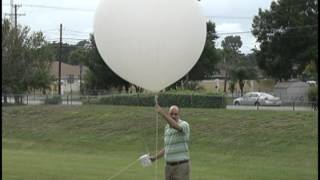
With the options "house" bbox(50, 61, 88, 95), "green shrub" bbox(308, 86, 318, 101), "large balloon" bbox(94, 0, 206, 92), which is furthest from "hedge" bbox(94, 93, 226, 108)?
"house" bbox(50, 61, 88, 95)

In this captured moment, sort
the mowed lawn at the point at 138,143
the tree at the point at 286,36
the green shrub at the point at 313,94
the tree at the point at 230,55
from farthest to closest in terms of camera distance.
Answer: the tree at the point at 230,55, the tree at the point at 286,36, the green shrub at the point at 313,94, the mowed lawn at the point at 138,143

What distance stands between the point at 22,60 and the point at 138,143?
2777 cm

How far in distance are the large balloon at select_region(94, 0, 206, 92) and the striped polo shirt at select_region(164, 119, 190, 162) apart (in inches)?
34.2

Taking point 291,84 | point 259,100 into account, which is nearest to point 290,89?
point 291,84

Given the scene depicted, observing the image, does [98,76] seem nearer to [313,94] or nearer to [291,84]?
[291,84]

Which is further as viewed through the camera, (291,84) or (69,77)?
(69,77)

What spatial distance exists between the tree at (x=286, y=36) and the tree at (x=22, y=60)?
2729 cm

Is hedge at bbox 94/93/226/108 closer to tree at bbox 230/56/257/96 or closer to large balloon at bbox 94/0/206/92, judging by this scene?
large balloon at bbox 94/0/206/92

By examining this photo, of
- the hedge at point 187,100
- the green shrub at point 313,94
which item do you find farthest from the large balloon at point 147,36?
the green shrub at point 313,94

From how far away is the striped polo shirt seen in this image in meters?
8.75

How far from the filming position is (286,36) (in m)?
72.8

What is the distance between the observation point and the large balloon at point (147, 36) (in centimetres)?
784

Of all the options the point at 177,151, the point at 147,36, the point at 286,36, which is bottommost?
the point at 177,151

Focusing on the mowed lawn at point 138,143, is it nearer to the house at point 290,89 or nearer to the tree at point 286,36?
the house at point 290,89
